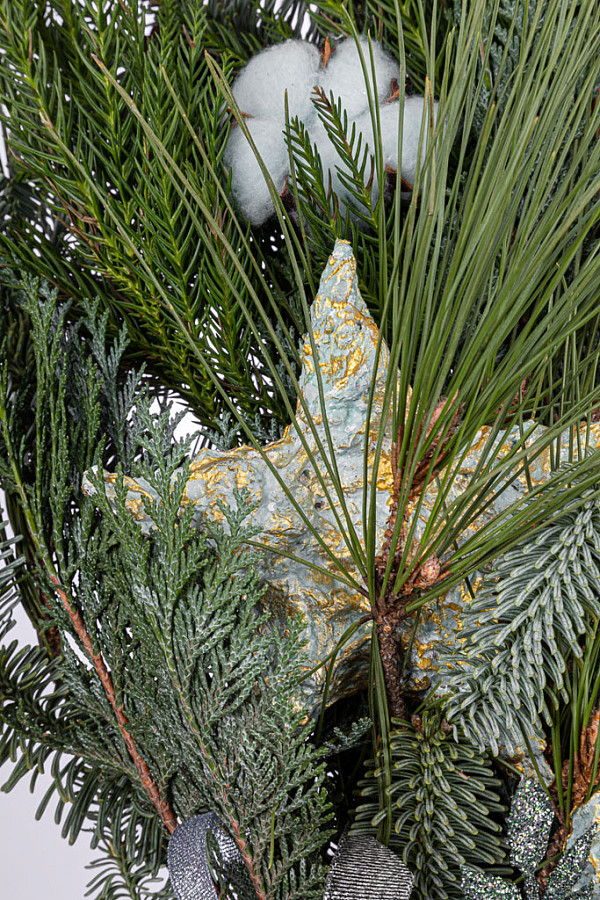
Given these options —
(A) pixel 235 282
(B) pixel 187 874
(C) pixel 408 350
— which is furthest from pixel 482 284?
(B) pixel 187 874

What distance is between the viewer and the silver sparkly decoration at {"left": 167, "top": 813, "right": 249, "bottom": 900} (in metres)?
0.32

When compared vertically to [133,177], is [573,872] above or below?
below

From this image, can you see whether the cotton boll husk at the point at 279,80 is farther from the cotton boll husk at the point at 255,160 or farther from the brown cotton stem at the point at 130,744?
the brown cotton stem at the point at 130,744

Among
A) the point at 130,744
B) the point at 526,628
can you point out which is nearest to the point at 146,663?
the point at 130,744

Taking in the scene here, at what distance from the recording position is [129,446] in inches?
16.2

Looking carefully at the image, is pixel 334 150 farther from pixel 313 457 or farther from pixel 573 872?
pixel 573 872

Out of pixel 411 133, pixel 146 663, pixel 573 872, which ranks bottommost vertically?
pixel 573 872

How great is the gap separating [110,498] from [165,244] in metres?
0.13

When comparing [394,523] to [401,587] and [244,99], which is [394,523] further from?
[244,99]

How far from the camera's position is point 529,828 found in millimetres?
315

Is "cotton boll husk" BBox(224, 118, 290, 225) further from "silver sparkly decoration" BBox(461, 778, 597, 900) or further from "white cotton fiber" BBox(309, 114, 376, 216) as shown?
"silver sparkly decoration" BBox(461, 778, 597, 900)

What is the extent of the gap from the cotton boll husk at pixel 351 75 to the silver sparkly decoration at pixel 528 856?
33 cm

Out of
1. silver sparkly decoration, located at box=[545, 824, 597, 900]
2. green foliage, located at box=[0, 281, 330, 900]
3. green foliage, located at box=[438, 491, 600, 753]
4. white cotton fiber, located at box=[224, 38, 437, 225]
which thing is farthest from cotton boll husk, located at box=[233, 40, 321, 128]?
silver sparkly decoration, located at box=[545, 824, 597, 900]

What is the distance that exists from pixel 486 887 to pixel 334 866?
0.06 m
